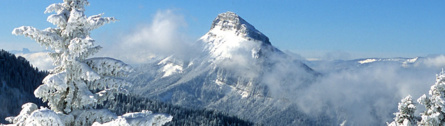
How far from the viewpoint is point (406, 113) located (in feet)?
134

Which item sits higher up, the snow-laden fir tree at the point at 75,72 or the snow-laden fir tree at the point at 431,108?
the snow-laden fir tree at the point at 75,72

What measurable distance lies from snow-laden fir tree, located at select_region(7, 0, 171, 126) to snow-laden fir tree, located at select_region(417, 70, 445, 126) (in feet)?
98.4

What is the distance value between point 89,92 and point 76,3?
3.81 m

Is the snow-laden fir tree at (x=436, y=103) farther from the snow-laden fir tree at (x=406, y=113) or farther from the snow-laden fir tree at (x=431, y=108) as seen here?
the snow-laden fir tree at (x=406, y=113)

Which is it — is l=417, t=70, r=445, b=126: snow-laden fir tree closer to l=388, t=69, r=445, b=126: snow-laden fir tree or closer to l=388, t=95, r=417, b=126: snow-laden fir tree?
l=388, t=69, r=445, b=126: snow-laden fir tree

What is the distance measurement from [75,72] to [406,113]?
106ft

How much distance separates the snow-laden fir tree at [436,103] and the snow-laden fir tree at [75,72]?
98.4 ft

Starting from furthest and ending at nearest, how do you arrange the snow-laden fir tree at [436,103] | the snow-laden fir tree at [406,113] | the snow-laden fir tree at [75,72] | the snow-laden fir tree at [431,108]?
the snow-laden fir tree at [406,113] < the snow-laden fir tree at [431,108] < the snow-laden fir tree at [436,103] < the snow-laden fir tree at [75,72]

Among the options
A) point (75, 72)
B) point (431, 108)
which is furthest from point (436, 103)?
point (75, 72)

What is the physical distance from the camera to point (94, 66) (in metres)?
18.1

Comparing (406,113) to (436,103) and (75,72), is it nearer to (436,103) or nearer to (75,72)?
(436,103)

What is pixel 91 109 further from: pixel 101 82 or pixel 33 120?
pixel 33 120

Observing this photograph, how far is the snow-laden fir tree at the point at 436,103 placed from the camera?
38.9 metres

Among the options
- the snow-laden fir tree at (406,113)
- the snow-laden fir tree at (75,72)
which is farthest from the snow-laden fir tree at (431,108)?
the snow-laden fir tree at (75,72)
